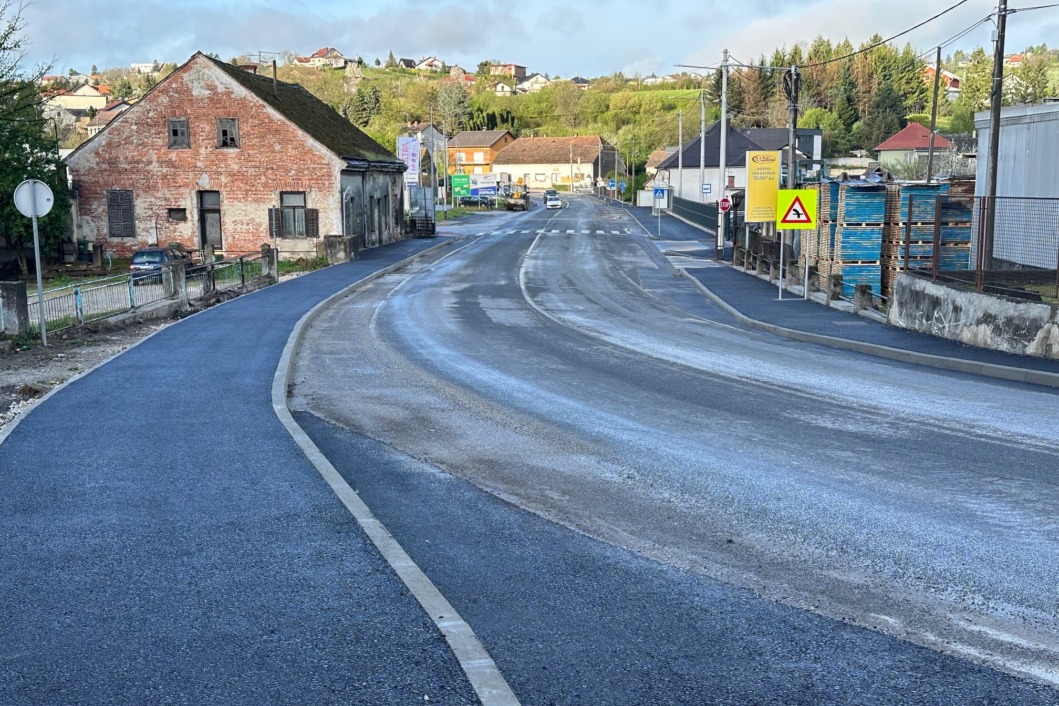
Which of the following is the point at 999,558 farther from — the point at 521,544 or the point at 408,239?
the point at 408,239

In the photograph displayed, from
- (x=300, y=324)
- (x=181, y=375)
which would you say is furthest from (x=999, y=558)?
(x=300, y=324)

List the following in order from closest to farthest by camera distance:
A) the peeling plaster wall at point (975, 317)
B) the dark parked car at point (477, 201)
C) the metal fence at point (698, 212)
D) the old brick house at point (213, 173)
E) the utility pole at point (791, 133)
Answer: the peeling plaster wall at point (975, 317)
the utility pole at point (791, 133)
the old brick house at point (213, 173)
the metal fence at point (698, 212)
the dark parked car at point (477, 201)

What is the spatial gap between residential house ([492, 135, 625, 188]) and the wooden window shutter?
117 m

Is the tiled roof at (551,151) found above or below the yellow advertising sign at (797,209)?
above

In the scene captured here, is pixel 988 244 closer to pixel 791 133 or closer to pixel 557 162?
→ pixel 791 133

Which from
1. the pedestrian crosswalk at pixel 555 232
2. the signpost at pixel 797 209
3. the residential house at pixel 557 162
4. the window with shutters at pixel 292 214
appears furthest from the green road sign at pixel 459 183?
the signpost at pixel 797 209

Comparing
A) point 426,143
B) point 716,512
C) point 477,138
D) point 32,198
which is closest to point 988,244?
point 716,512

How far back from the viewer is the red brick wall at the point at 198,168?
143 feet

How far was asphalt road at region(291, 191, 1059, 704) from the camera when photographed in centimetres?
514

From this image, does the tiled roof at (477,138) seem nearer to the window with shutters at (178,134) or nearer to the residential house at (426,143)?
the residential house at (426,143)

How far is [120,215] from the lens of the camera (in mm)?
45156

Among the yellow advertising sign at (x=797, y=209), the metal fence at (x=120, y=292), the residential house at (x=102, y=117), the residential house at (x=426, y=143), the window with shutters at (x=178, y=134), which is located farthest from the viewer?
the residential house at (x=102, y=117)

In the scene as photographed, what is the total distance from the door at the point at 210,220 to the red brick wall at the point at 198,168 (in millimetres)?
289

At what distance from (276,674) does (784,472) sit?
551 centimetres
